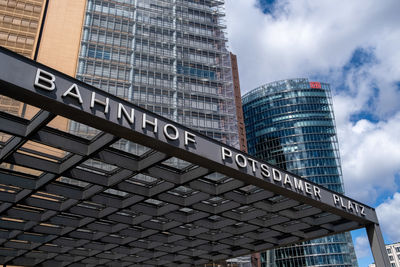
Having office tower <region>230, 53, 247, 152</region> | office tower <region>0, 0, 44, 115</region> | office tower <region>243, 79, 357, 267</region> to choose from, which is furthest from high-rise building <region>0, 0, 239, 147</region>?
office tower <region>243, 79, 357, 267</region>

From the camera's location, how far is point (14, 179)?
1677 cm

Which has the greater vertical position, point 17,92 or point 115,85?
point 115,85

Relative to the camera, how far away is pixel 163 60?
6462cm

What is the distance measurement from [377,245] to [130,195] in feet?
47.0

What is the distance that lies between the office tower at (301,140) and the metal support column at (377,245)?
101 meters

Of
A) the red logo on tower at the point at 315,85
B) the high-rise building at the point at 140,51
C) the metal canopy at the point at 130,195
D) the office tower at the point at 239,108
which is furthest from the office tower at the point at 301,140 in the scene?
the metal canopy at the point at 130,195

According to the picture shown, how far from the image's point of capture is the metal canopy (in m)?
12.0

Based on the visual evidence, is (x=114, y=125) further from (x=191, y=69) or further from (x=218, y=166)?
(x=191, y=69)

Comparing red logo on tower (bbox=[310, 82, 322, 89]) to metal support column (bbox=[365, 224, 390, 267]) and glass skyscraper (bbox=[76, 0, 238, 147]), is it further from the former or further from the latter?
metal support column (bbox=[365, 224, 390, 267])

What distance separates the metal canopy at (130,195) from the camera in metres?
12.0

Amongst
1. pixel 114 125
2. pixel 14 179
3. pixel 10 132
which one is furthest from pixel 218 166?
pixel 14 179

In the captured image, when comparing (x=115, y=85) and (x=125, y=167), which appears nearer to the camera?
(x=125, y=167)

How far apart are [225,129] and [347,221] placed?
40.6 meters

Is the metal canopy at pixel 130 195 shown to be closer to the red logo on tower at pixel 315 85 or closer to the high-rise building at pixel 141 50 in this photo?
the high-rise building at pixel 141 50
